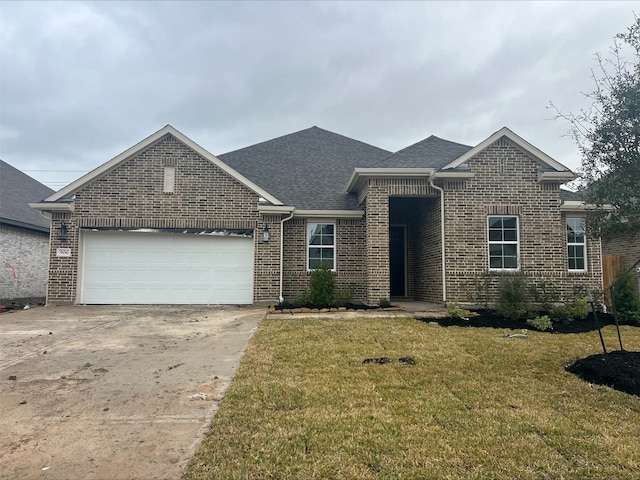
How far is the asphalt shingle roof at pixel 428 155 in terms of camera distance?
11.7 metres

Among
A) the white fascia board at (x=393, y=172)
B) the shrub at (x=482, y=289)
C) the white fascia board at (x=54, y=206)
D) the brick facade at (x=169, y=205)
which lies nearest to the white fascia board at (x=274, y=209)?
the brick facade at (x=169, y=205)

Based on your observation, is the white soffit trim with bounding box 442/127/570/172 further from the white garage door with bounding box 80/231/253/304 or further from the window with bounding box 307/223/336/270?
the white garage door with bounding box 80/231/253/304

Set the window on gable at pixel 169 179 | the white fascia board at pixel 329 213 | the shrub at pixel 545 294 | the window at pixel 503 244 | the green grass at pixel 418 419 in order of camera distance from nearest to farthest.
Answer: the green grass at pixel 418 419 → the shrub at pixel 545 294 → the window at pixel 503 244 → the window on gable at pixel 169 179 → the white fascia board at pixel 329 213

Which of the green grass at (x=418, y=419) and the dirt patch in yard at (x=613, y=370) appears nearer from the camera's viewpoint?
the green grass at (x=418, y=419)

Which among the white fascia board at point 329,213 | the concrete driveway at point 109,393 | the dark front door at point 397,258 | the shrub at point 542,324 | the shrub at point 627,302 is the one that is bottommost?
the concrete driveway at point 109,393

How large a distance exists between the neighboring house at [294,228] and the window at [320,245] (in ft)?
0.11

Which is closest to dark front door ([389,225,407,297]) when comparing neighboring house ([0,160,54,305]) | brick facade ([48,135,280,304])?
brick facade ([48,135,280,304])

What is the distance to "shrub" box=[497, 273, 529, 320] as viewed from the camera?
9.48 meters

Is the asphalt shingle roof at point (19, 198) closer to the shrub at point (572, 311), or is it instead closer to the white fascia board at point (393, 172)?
the white fascia board at point (393, 172)

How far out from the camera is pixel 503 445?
3.11m

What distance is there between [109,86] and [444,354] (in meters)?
18.8

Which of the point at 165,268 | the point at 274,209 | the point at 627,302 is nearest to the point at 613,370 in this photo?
the point at 627,302

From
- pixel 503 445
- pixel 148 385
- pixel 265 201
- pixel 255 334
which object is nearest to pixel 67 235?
pixel 265 201

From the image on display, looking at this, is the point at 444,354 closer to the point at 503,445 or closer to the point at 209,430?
the point at 503,445
